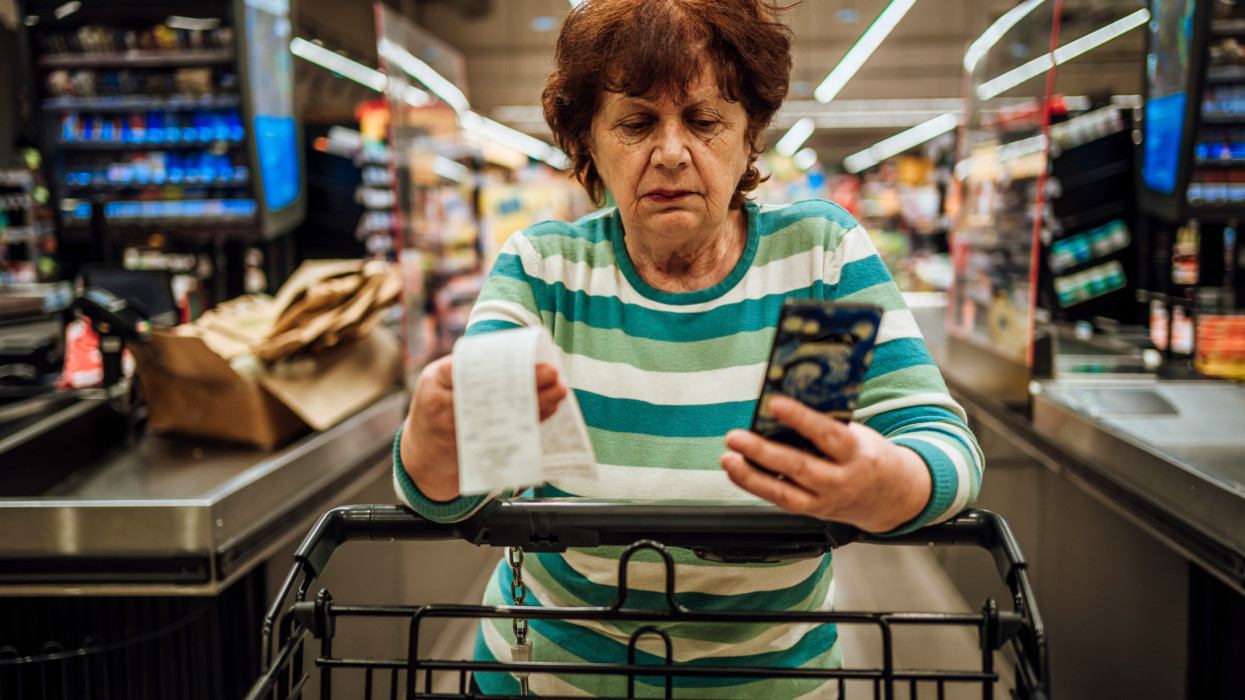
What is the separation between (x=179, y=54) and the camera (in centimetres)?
523

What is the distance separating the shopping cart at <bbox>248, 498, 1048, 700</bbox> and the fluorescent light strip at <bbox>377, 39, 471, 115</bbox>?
3.03 m

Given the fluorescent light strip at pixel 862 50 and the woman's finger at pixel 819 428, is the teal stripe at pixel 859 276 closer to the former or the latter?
the woman's finger at pixel 819 428

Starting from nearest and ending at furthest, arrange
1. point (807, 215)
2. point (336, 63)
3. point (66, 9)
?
point (807, 215)
point (66, 9)
point (336, 63)

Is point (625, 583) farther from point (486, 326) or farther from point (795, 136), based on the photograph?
point (795, 136)

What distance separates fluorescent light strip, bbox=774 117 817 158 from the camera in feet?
50.4

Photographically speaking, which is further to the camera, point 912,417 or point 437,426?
point 912,417

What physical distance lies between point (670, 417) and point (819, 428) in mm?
378

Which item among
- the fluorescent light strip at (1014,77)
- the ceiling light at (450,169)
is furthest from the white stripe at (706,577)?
the ceiling light at (450,169)

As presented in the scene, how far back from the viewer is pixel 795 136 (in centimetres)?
1755

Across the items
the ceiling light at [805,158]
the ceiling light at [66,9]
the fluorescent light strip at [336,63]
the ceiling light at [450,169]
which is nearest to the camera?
the ceiling light at [450,169]

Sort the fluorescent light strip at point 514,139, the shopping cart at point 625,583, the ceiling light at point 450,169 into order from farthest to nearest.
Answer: the fluorescent light strip at point 514,139, the ceiling light at point 450,169, the shopping cart at point 625,583

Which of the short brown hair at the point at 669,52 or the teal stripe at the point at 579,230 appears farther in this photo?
the teal stripe at the point at 579,230

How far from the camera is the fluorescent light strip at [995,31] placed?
3.44m

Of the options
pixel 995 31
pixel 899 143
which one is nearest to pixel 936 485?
pixel 995 31
